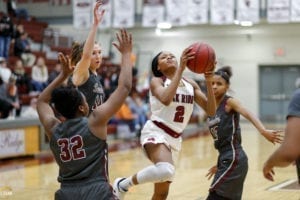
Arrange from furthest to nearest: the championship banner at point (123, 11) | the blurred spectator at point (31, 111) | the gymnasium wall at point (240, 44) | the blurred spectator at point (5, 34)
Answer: the gymnasium wall at point (240, 44)
the championship banner at point (123, 11)
the blurred spectator at point (5, 34)
the blurred spectator at point (31, 111)

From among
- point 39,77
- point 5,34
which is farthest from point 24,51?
point 39,77

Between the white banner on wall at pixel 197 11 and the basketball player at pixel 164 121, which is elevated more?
the white banner on wall at pixel 197 11

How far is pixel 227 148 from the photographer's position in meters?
5.73

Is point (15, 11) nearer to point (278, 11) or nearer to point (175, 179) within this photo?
point (278, 11)

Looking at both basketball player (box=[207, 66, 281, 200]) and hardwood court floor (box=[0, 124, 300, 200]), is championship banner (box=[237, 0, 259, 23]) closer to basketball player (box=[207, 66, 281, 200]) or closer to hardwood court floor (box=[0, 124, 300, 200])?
hardwood court floor (box=[0, 124, 300, 200])

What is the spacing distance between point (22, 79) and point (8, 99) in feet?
8.34

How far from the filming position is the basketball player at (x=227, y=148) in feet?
18.3

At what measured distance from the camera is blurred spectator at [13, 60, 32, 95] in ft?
54.7

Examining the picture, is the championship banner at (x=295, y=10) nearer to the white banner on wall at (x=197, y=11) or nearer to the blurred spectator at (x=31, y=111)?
the white banner on wall at (x=197, y=11)

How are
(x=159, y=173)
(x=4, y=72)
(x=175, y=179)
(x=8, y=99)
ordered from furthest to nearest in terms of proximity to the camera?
(x=4, y=72)
(x=8, y=99)
(x=175, y=179)
(x=159, y=173)

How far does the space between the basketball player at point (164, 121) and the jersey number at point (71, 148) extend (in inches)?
54.8

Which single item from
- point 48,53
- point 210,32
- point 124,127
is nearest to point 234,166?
point 124,127

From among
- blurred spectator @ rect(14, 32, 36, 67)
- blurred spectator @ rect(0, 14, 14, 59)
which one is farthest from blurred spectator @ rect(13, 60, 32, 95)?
blurred spectator @ rect(14, 32, 36, 67)

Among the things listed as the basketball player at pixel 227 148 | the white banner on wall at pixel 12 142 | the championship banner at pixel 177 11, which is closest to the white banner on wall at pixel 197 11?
the championship banner at pixel 177 11
